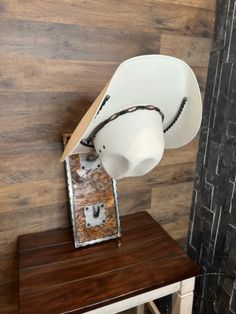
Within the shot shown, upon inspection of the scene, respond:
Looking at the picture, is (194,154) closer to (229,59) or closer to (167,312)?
(229,59)

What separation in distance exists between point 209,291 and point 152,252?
0.60 m

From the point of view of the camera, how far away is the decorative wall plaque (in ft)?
3.32

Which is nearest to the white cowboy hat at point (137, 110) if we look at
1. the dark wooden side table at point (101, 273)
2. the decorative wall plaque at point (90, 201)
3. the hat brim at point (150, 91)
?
the hat brim at point (150, 91)

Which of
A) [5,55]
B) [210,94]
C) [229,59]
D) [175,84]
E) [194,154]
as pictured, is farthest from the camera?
[194,154]

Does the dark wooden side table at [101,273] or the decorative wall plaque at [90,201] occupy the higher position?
the decorative wall plaque at [90,201]

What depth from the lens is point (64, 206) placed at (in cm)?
112

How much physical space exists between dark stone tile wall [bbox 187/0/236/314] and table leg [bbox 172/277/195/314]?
32cm

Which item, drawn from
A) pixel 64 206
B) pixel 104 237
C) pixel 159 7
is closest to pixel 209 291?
pixel 104 237

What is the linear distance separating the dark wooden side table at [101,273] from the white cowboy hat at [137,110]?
348 millimetres

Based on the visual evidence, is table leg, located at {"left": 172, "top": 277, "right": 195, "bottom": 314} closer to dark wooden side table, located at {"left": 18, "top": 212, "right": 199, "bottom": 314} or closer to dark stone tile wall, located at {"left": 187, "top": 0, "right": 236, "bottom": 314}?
dark wooden side table, located at {"left": 18, "top": 212, "right": 199, "bottom": 314}

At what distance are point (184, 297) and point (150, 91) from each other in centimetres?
74

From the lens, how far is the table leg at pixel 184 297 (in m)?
0.92

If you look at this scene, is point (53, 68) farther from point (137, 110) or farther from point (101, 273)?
point (101, 273)

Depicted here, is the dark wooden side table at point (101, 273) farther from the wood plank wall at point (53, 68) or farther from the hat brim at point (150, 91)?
the hat brim at point (150, 91)
